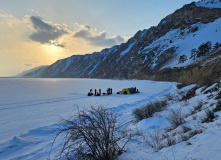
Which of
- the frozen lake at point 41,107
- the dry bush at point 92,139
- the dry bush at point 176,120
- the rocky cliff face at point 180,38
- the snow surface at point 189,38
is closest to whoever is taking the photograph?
the dry bush at point 92,139

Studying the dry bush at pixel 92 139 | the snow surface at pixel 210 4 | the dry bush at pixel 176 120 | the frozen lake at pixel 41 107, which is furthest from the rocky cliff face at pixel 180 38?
the dry bush at pixel 92 139

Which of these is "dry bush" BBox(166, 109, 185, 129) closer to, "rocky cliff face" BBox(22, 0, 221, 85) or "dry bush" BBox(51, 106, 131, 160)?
"dry bush" BBox(51, 106, 131, 160)

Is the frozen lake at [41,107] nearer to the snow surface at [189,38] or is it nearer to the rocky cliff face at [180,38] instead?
the rocky cliff face at [180,38]

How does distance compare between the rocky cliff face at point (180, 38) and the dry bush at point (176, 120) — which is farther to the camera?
the rocky cliff face at point (180, 38)

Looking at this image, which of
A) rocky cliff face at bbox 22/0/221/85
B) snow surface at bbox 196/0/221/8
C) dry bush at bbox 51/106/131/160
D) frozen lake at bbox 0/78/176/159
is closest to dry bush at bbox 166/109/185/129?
dry bush at bbox 51/106/131/160

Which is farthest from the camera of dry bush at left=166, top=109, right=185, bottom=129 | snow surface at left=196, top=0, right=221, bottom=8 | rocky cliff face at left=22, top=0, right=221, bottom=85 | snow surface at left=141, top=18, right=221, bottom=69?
snow surface at left=196, top=0, right=221, bottom=8

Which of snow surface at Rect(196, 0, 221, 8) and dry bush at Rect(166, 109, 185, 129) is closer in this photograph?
dry bush at Rect(166, 109, 185, 129)

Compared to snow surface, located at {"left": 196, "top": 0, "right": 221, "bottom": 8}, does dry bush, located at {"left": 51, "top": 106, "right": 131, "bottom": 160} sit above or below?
below

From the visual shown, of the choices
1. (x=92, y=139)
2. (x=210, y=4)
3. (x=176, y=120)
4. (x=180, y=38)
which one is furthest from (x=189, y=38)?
(x=92, y=139)

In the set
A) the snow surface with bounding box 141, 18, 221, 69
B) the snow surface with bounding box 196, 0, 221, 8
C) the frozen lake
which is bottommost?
the frozen lake

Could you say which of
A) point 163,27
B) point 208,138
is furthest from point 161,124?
point 163,27

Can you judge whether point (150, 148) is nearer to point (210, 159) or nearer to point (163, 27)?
point (210, 159)

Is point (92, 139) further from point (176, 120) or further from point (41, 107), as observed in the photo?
point (41, 107)

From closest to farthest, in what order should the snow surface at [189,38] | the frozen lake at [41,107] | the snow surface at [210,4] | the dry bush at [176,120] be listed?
the dry bush at [176,120] → the frozen lake at [41,107] → the snow surface at [189,38] → the snow surface at [210,4]
